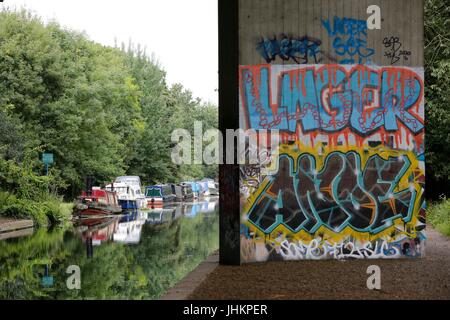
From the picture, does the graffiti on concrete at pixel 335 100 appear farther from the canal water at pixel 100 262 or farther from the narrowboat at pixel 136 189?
the narrowboat at pixel 136 189

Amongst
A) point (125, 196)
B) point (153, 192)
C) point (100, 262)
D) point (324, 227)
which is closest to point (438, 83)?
point (324, 227)

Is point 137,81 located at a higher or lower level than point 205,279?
higher

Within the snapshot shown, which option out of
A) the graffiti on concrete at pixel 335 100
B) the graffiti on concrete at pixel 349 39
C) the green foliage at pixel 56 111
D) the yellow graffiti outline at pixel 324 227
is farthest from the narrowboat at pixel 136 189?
the graffiti on concrete at pixel 349 39

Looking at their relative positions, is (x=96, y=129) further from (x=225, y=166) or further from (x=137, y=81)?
(x=225, y=166)

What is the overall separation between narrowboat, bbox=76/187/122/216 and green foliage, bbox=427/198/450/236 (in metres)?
20.2

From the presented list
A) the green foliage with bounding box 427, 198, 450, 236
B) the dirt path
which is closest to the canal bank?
the green foliage with bounding box 427, 198, 450, 236

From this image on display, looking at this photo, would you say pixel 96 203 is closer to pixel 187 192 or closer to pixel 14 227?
pixel 14 227

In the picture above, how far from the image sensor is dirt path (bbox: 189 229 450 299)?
9922 millimetres

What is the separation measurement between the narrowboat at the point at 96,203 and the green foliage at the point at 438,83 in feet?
64.6

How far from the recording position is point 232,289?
34.3ft

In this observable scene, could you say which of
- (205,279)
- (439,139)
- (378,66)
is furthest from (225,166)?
(439,139)

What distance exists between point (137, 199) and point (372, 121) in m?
40.2

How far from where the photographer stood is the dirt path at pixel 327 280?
992 cm

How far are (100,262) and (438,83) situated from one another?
586 inches
